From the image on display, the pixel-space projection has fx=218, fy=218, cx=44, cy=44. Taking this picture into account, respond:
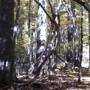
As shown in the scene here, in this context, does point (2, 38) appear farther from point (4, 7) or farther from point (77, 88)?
point (77, 88)

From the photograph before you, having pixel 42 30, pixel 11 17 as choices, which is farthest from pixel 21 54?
pixel 11 17

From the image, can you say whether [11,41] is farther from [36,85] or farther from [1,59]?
[36,85]

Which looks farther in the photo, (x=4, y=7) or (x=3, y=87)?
(x=4, y=7)

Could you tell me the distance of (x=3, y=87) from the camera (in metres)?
5.89

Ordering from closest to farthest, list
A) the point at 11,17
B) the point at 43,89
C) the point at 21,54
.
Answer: the point at 43,89 < the point at 11,17 < the point at 21,54

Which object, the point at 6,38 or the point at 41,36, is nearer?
the point at 6,38

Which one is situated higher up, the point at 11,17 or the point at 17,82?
the point at 11,17

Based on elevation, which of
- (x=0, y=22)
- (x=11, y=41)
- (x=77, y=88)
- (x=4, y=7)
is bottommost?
(x=77, y=88)

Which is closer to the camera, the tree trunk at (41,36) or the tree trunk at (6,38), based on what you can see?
the tree trunk at (6,38)

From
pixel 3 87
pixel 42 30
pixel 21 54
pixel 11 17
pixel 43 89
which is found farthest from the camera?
pixel 21 54

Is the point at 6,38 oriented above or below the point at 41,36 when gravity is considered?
below

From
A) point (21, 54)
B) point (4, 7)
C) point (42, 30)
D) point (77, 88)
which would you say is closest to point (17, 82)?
point (77, 88)

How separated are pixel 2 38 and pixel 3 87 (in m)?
1.51

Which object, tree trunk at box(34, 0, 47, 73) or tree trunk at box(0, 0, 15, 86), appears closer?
tree trunk at box(0, 0, 15, 86)
